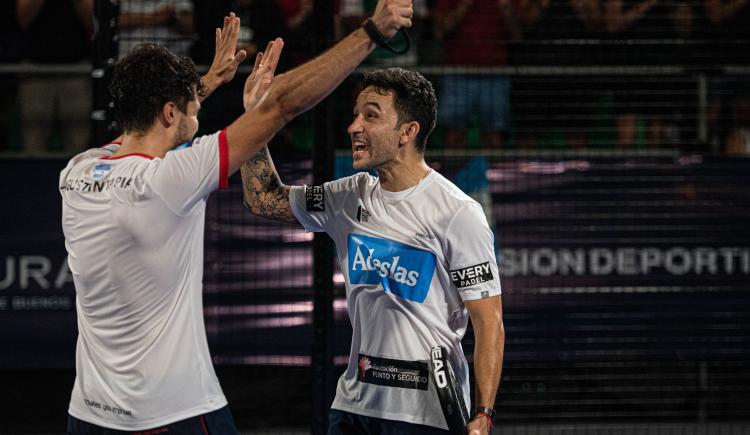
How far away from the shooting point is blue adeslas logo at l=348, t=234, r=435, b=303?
3826 mm

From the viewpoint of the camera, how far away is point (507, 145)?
669 centimetres

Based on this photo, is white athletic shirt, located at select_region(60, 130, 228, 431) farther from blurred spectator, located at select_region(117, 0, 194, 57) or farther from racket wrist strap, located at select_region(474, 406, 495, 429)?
blurred spectator, located at select_region(117, 0, 194, 57)

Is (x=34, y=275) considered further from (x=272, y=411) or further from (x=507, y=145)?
(x=507, y=145)

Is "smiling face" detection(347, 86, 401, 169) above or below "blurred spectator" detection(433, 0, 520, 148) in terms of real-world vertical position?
below

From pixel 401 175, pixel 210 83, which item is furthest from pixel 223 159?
pixel 401 175

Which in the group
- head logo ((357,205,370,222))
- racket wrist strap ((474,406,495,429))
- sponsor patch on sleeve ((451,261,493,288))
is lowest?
racket wrist strap ((474,406,495,429))

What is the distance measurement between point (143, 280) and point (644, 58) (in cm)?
440

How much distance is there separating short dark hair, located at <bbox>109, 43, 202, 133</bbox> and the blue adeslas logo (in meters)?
0.96

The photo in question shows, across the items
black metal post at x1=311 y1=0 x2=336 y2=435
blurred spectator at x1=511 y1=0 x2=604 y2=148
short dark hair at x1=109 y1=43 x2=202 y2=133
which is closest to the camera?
short dark hair at x1=109 y1=43 x2=202 y2=133

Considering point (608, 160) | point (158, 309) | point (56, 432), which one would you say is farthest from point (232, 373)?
point (158, 309)

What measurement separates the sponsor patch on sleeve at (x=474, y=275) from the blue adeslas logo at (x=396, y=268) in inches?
5.5

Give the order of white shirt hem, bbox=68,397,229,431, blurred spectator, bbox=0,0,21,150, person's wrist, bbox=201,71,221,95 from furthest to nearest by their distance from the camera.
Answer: blurred spectator, bbox=0,0,21,150 → person's wrist, bbox=201,71,221,95 → white shirt hem, bbox=68,397,229,431

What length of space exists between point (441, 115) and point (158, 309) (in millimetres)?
3837

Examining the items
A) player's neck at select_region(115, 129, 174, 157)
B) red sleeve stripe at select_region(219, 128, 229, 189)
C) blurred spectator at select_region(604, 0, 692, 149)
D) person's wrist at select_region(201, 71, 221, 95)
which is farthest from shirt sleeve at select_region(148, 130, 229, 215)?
blurred spectator at select_region(604, 0, 692, 149)
